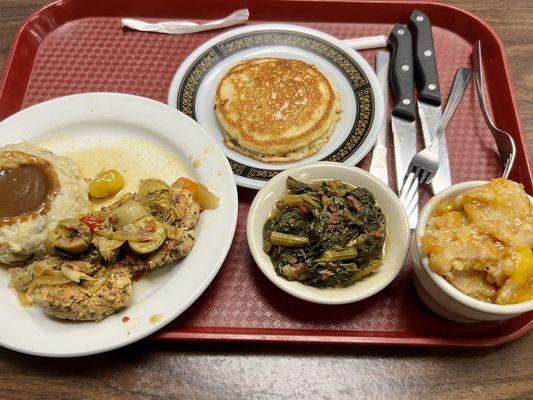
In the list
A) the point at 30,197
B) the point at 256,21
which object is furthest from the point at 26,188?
the point at 256,21

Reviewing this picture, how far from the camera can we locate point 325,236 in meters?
2.09

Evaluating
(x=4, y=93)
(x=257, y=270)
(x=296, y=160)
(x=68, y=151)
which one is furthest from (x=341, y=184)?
(x=4, y=93)

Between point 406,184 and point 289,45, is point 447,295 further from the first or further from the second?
point 289,45

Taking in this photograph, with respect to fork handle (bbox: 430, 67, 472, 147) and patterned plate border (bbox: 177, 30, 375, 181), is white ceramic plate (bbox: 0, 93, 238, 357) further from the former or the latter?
fork handle (bbox: 430, 67, 472, 147)

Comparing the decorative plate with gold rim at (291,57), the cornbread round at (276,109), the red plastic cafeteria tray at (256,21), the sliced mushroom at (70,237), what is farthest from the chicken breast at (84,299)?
the cornbread round at (276,109)

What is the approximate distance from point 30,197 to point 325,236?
143 cm

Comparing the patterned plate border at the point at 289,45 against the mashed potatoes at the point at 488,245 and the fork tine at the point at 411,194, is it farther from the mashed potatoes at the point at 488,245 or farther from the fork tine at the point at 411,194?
the mashed potatoes at the point at 488,245

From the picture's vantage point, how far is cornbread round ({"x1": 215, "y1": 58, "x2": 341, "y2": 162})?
102 inches

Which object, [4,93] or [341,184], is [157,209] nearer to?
[341,184]

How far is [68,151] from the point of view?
2.65m

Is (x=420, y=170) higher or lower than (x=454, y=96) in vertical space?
lower

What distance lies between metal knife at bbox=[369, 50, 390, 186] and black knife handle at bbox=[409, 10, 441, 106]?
20cm

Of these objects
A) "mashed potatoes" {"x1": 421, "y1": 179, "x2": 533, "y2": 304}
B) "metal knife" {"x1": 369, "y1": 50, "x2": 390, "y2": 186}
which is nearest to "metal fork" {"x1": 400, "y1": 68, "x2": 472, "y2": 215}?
"metal knife" {"x1": 369, "y1": 50, "x2": 390, "y2": 186}

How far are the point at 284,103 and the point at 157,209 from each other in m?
0.99
